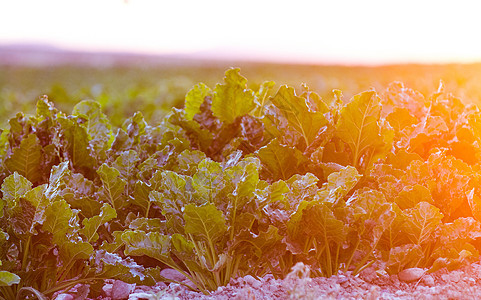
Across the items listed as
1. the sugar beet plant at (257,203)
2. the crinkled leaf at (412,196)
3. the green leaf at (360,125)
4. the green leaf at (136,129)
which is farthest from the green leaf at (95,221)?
the crinkled leaf at (412,196)

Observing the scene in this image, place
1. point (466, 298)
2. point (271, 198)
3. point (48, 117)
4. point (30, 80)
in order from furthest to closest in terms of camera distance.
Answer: point (30, 80) → point (48, 117) → point (271, 198) → point (466, 298)

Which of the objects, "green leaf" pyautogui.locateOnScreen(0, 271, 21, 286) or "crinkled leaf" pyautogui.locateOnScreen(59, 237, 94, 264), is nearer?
"green leaf" pyautogui.locateOnScreen(0, 271, 21, 286)

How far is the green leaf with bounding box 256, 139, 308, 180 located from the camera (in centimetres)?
315

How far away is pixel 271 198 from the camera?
273cm

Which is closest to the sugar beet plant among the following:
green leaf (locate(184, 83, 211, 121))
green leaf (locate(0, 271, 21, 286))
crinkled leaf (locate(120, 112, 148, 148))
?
green leaf (locate(0, 271, 21, 286))

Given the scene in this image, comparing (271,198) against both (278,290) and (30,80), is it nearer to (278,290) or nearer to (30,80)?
(278,290)

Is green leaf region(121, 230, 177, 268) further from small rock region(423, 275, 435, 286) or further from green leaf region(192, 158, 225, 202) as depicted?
small rock region(423, 275, 435, 286)

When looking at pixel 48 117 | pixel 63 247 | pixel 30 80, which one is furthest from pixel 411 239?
pixel 30 80

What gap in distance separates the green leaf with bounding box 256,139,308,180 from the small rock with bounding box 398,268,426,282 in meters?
0.76

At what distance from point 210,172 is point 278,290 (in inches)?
23.8

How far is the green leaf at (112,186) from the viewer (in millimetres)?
3047

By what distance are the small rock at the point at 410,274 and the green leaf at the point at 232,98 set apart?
1.44 metres

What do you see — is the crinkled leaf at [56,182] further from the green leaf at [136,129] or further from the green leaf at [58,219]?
the green leaf at [136,129]

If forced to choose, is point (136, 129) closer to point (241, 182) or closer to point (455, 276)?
point (241, 182)
